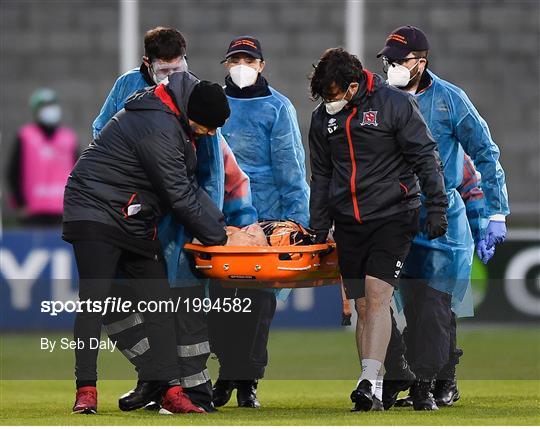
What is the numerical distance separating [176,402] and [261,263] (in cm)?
82

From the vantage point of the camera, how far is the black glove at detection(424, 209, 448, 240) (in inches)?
341

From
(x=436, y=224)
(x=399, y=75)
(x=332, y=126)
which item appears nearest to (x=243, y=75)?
(x=399, y=75)

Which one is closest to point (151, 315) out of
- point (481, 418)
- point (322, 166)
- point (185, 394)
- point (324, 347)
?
point (185, 394)

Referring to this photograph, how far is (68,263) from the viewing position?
14266 millimetres

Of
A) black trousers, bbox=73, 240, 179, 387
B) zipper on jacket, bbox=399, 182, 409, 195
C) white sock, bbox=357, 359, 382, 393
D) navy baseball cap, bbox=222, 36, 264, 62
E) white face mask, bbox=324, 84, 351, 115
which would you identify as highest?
navy baseball cap, bbox=222, 36, 264, 62

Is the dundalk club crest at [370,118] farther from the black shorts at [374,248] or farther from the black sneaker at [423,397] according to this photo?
the black sneaker at [423,397]

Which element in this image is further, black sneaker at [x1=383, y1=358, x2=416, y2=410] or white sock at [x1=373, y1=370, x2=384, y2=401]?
black sneaker at [x1=383, y1=358, x2=416, y2=410]

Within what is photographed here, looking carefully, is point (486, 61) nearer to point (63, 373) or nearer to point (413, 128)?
point (63, 373)

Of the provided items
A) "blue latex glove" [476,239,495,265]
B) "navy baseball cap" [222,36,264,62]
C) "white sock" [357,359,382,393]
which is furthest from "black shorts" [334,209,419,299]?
"navy baseball cap" [222,36,264,62]

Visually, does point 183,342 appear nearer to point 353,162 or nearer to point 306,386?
point 353,162

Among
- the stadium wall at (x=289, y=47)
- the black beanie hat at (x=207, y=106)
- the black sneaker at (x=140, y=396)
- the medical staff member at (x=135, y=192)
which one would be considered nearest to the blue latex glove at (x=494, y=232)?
the medical staff member at (x=135, y=192)

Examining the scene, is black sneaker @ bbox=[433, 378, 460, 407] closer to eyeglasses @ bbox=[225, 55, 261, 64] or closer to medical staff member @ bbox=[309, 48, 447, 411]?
medical staff member @ bbox=[309, 48, 447, 411]

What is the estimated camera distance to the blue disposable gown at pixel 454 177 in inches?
366

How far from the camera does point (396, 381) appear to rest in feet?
30.6
